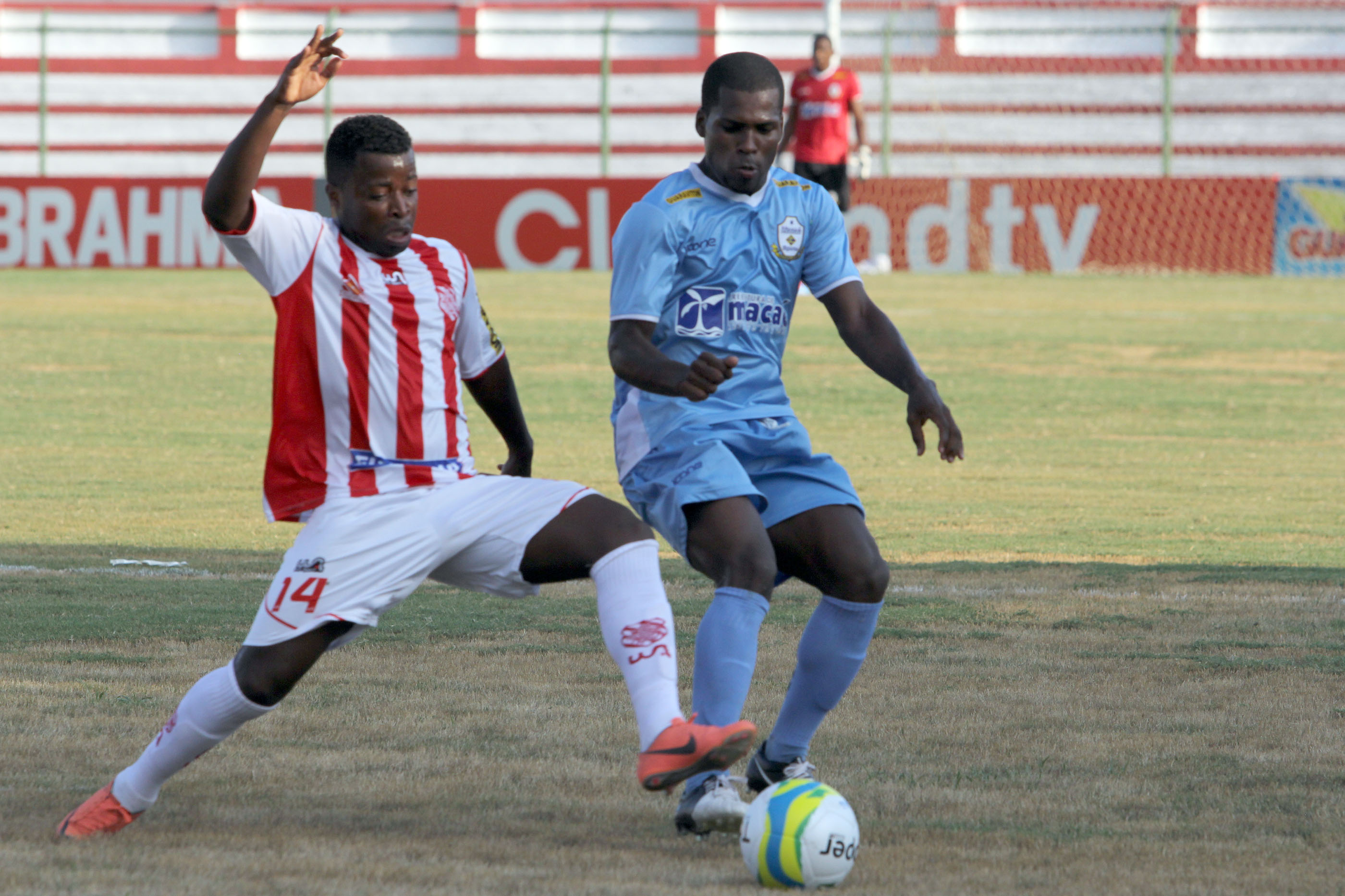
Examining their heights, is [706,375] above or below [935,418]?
above

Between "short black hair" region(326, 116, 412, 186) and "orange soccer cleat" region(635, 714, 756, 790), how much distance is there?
4.70 ft

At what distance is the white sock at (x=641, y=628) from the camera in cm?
385

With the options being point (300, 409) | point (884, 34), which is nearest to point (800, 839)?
point (300, 409)

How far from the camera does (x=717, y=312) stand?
4.48 m

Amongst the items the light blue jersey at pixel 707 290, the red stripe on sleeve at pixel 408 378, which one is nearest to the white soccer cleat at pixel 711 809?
the light blue jersey at pixel 707 290

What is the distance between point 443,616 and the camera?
22.4ft

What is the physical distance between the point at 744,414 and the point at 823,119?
1589 centimetres

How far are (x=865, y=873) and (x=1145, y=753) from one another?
4.27 ft

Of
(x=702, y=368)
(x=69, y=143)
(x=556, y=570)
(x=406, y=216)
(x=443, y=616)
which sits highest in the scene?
(x=69, y=143)

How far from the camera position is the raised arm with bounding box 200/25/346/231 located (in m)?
3.92

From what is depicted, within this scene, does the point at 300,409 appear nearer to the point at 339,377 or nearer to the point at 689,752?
the point at 339,377

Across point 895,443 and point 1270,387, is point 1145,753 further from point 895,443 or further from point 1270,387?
point 1270,387

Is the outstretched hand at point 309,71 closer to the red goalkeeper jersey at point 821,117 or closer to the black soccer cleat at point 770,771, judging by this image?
the black soccer cleat at point 770,771

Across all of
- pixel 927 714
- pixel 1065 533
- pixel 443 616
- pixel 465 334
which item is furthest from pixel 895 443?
pixel 465 334
